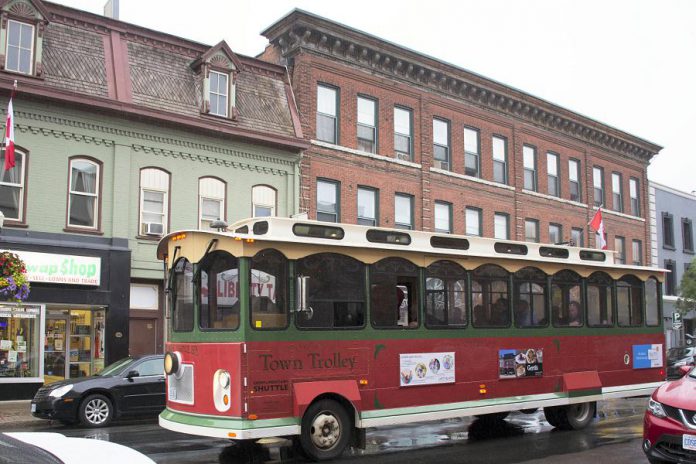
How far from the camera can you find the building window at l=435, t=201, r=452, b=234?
2629 cm

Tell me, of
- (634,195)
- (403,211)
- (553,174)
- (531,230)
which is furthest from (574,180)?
(403,211)

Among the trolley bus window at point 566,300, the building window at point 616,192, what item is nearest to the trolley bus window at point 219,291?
the trolley bus window at point 566,300

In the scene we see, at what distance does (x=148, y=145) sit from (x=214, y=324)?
1099 cm

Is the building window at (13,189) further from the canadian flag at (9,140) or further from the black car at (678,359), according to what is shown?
the black car at (678,359)

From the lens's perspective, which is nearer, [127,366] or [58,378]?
[127,366]

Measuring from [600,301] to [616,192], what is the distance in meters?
23.7

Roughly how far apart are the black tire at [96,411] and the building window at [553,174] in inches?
903

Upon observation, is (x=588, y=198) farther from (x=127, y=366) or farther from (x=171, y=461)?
(x=171, y=461)

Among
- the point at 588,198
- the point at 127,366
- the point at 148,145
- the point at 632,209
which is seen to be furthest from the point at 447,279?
the point at 632,209

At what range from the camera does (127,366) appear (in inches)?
579

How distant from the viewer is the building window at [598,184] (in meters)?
34.3

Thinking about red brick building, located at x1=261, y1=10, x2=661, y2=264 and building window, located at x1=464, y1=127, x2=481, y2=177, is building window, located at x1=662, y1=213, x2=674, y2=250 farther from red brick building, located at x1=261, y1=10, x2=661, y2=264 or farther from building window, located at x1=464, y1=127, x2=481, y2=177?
building window, located at x1=464, y1=127, x2=481, y2=177

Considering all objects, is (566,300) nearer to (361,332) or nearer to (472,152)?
(361,332)

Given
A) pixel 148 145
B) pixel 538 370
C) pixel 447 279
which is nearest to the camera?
pixel 447 279
